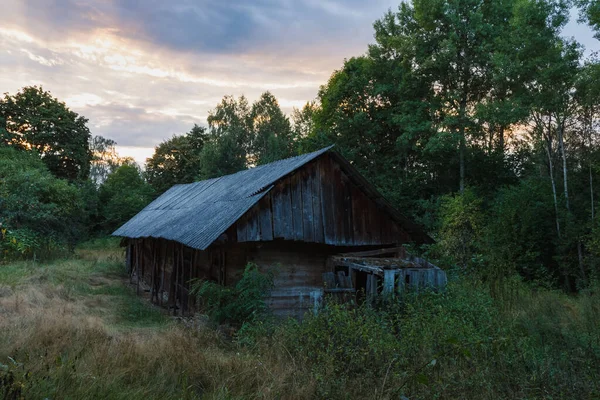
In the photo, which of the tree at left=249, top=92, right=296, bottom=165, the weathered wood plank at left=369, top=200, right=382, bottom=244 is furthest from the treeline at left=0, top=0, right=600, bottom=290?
the tree at left=249, top=92, right=296, bottom=165

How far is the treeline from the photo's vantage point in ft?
57.8

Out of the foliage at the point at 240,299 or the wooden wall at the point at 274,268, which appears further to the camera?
the wooden wall at the point at 274,268

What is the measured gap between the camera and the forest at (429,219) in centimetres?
491

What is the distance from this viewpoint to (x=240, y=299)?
930 centimetres

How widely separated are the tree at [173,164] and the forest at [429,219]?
3.52 m

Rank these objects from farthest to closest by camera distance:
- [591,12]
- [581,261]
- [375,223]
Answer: [581,261] → [591,12] → [375,223]

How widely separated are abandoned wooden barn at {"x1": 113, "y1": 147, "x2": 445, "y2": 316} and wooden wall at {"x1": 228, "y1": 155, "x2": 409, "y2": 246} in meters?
0.03

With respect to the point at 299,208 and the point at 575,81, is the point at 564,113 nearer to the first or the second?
the point at 575,81

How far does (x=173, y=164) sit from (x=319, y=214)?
120 feet

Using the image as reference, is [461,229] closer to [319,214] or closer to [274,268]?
[319,214]

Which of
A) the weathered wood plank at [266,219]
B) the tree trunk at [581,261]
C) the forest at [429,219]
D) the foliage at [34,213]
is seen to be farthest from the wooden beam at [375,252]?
the foliage at [34,213]

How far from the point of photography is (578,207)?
17953mm

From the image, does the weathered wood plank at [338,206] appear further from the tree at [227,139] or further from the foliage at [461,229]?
the tree at [227,139]

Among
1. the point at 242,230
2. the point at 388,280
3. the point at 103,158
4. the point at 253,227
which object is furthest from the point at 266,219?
the point at 103,158
